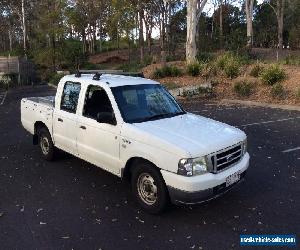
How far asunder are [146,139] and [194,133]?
28.7 inches

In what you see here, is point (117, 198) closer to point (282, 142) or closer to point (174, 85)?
point (282, 142)

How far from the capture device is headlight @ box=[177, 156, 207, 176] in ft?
16.5

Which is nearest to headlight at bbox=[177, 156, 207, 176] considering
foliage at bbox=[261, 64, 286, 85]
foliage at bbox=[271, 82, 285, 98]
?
foliage at bbox=[271, 82, 285, 98]

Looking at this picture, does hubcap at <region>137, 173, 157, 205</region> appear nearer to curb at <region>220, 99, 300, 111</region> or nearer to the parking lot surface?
the parking lot surface

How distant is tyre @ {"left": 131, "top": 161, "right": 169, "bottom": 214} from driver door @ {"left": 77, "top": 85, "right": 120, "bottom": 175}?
0.46 meters

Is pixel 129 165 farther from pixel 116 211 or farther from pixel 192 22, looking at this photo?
pixel 192 22

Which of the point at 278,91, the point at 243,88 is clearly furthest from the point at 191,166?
the point at 243,88

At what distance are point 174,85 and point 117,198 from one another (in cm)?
1357

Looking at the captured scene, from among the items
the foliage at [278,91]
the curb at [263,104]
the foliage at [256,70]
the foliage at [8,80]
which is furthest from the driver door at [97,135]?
the foliage at [8,80]

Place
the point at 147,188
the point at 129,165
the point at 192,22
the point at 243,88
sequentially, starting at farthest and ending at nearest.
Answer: the point at 192,22 → the point at 243,88 → the point at 129,165 → the point at 147,188

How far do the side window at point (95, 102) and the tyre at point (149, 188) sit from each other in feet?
4.20

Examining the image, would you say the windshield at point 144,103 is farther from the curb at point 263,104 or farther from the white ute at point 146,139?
the curb at point 263,104

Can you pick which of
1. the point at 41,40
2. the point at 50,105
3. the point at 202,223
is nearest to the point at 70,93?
the point at 50,105

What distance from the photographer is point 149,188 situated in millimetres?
5566
